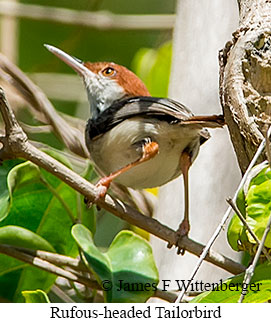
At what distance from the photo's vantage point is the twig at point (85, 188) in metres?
2.25

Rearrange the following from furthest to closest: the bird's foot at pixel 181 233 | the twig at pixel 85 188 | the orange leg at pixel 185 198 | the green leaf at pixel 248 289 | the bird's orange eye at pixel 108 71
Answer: the bird's orange eye at pixel 108 71 → the orange leg at pixel 185 198 → the bird's foot at pixel 181 233 → the twig at pixel 85 188 → the green leaf at pixel 248 289

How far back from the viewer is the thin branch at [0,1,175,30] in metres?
4.27

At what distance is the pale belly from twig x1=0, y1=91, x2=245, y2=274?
0.56 metres

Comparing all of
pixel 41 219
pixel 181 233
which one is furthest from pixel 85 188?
pixel 41 219

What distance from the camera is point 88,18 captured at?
4.43m

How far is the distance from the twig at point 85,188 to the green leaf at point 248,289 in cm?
30

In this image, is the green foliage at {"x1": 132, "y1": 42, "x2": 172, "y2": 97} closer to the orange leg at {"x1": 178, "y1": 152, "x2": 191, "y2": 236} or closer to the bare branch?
the orange leg at {"x1": 178, "y1": 152, "x2": 191, "y2": 236}

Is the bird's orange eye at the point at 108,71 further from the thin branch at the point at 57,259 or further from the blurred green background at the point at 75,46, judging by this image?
the thin branch at the point at 57,259

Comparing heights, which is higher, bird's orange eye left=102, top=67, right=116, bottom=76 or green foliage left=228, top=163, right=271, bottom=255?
green foliage left=228, top=163, right=271, bottom=255

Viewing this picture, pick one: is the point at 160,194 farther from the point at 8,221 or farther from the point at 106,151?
the point at 8,221

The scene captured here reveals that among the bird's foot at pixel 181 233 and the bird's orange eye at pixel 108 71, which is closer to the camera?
the bird's foot at pixel 181 233

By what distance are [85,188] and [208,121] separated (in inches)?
22.9

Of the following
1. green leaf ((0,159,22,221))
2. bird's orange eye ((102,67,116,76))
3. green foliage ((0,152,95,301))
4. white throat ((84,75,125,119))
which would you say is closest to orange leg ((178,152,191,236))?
green foliage ((0,152,95,301))

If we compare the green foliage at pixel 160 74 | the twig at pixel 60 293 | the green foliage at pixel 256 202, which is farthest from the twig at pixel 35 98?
the green foliage at pixel 256 202
